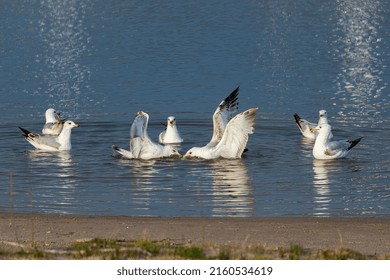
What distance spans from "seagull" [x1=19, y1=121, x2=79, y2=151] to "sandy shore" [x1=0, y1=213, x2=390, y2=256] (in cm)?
519

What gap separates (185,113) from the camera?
22.3 meters

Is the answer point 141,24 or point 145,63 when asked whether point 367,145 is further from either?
point 141,24

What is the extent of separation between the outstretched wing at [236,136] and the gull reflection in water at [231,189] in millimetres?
187

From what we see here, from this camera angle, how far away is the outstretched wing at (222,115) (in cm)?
1869

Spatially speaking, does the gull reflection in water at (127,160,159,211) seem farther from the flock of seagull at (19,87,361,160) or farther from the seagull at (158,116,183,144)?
the seagull at (158,116,183,144)

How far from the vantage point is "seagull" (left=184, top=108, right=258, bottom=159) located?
1806cm

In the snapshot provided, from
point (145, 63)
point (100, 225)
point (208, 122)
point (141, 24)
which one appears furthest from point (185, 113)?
point (141, 24)

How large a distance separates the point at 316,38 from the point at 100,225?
64.9 ft

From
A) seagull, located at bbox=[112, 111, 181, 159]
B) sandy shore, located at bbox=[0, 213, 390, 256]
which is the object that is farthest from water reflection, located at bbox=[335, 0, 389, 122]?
sandy shore, located at bbox=[0, 213, 390, 256]

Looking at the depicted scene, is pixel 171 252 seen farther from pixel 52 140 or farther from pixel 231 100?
pixel 52 140

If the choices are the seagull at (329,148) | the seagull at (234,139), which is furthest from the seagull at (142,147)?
the seagull at (329,148)

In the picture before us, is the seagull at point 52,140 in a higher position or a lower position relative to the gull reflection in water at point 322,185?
higher

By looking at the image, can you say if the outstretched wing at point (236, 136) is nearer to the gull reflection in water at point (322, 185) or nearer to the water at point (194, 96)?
the water at point (194, 96)

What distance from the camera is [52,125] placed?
19875 millimetres
